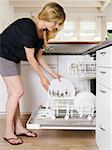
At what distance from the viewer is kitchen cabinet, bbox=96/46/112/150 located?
1.37m

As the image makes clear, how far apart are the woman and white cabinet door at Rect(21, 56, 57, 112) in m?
0.53

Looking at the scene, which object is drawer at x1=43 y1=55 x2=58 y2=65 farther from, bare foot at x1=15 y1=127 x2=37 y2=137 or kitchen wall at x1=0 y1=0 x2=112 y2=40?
kitchen wall at x1=0 y1=0 x2=112 y2=40

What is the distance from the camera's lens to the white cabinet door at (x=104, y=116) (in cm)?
139

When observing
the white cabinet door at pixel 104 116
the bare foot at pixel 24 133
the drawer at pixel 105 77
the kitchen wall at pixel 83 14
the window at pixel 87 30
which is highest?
the kitchen wall at pixel 83 14

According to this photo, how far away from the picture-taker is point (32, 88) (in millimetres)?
2664

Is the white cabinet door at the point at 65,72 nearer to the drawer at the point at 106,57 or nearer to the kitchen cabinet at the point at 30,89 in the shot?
the kitchen cabinet at the point at 30,89

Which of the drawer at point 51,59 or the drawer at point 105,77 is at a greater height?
the drawer at point 51,59

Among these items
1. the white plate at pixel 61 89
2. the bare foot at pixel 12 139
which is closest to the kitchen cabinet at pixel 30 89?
the white plate at pixel 61 89

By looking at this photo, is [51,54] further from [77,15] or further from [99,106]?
[77,15]

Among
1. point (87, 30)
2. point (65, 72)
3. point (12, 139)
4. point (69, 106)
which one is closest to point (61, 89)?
point (69, 106)

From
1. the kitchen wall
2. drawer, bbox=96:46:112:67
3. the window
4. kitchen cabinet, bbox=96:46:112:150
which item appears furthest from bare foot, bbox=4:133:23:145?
the window

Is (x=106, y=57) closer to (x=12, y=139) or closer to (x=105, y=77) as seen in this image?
(x=105, y=77)

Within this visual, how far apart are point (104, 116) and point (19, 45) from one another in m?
0.83

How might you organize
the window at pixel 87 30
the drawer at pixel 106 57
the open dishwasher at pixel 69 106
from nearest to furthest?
the drawer at pixel 106 57
the open dishwasher at pixel 69 106
the window at pixel 87 30
